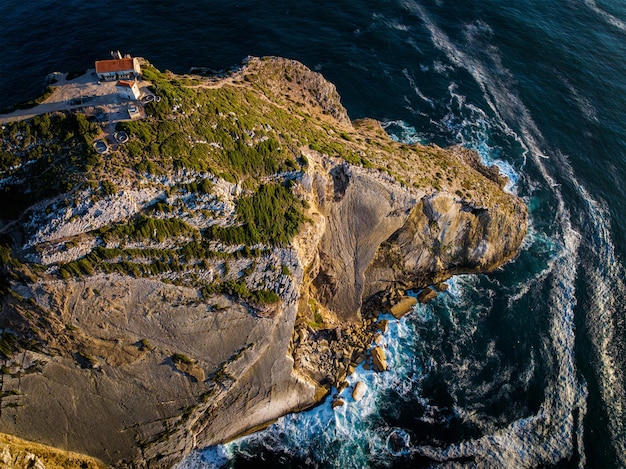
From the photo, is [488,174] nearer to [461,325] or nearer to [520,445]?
[461,325]

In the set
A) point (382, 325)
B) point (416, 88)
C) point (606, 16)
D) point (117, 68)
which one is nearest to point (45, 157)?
point (117, 68)

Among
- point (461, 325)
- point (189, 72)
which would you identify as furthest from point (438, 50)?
point (461, 325)

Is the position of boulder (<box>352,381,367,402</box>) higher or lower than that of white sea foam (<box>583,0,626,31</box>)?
lower

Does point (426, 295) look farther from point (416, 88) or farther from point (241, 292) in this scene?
point (416, 88)

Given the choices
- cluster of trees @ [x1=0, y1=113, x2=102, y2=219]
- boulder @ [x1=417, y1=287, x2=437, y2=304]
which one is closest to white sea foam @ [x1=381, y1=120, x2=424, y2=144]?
boulder @ [x1=417, y1=287, x2=437, y2=304]

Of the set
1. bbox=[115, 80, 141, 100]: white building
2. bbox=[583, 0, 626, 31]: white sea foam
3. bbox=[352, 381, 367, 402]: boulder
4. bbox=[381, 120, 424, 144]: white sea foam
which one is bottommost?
bbox=[352, 381, 367, 402]: boulder

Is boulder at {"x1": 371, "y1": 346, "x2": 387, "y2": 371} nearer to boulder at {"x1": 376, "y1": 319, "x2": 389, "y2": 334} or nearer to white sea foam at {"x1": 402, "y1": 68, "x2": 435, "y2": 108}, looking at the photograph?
boulder at {"x1": 376, "y1": 319, "x2": 389, "y2": 334}
